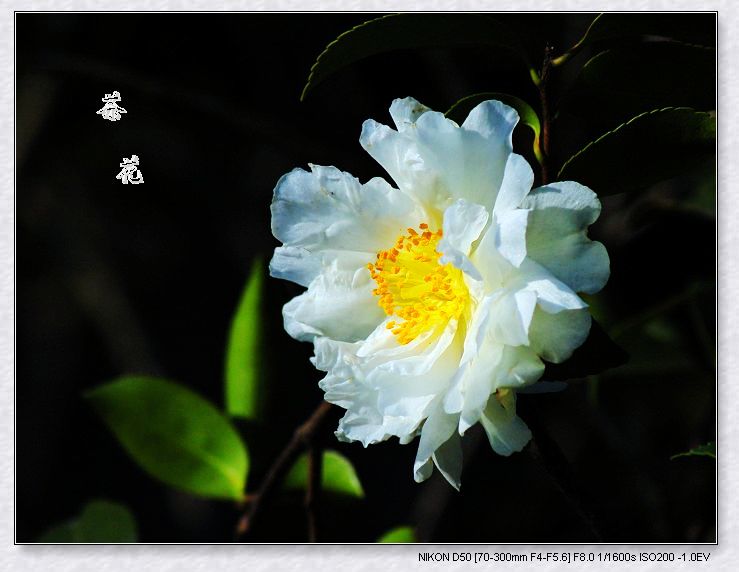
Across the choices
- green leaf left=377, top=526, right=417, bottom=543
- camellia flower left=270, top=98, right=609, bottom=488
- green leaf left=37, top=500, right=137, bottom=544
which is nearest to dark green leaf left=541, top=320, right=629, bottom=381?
camellia flower left=270, top=98, right=609, bottom=488

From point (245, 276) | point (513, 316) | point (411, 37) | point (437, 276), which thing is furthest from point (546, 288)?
point (245, 276)

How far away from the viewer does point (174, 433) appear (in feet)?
3.00

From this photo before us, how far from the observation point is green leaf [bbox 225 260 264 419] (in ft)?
2.90

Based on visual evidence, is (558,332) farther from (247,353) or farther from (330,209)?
(247,353)

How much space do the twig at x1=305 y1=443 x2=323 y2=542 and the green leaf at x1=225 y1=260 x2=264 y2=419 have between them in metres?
0.13

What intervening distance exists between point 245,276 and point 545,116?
1134mm

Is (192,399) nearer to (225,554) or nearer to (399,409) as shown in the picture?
(225,554)

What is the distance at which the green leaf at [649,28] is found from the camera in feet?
2.07

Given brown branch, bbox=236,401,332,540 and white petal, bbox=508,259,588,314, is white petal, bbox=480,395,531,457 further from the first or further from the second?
brown branch, bbox=236,401,332,540

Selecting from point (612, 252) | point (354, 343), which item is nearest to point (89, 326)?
point (612, 252)

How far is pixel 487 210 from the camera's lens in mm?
591

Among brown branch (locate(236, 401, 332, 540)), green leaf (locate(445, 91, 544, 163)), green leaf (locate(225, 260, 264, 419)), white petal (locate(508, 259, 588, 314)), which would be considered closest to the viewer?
white petal (locate(508, 259, 588, 314))

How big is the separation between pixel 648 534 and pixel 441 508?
0.27 m

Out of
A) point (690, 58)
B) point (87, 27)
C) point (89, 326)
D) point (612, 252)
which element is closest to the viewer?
point (690, 58)
